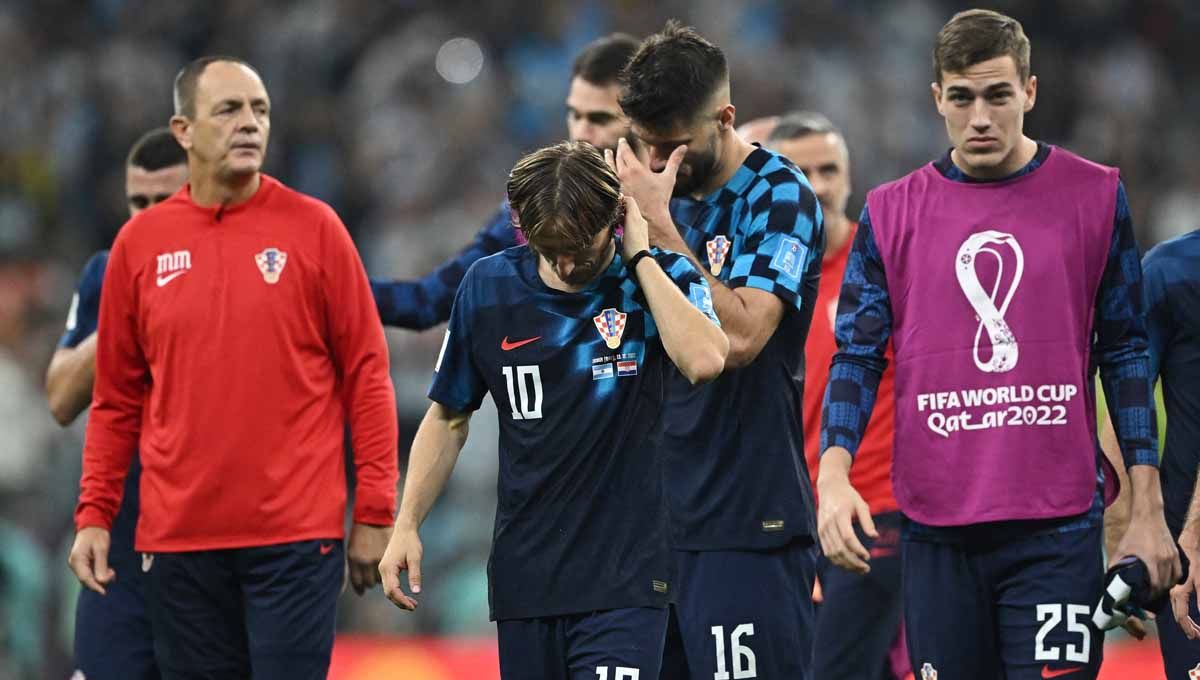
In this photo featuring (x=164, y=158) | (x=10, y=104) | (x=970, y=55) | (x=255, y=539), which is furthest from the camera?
(x=10, y=104)

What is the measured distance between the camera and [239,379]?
6.14 m

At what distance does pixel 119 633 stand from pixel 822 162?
3.38 meters

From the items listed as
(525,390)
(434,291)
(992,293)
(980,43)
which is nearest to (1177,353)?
(992,293)

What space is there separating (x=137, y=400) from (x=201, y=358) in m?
0.42

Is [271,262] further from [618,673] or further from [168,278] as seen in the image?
[618,673]

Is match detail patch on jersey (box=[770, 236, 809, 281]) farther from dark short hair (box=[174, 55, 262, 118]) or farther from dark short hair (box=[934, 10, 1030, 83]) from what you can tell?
dark short hair (box=[174, 55, 262, 118])

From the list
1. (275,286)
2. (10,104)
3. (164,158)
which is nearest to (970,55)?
(275,286)

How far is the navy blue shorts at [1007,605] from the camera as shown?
5.05 meters

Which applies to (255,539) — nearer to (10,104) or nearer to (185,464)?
(185,464)

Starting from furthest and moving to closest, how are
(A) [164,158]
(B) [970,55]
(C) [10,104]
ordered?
(C) [10,104] < (A) [164,158] < (B) [970,55]

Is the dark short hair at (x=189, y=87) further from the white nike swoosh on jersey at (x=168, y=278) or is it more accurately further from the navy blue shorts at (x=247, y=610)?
the navy blue shorts at (x=247, y=610)

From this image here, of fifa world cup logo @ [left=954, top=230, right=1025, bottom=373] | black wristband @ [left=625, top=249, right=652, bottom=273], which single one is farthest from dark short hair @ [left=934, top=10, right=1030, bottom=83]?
black wristband @ [left=625, top=249, right=652, bottom=273]

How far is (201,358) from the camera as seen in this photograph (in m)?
6.17

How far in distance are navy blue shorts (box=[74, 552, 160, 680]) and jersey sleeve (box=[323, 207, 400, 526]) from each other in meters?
1.03
